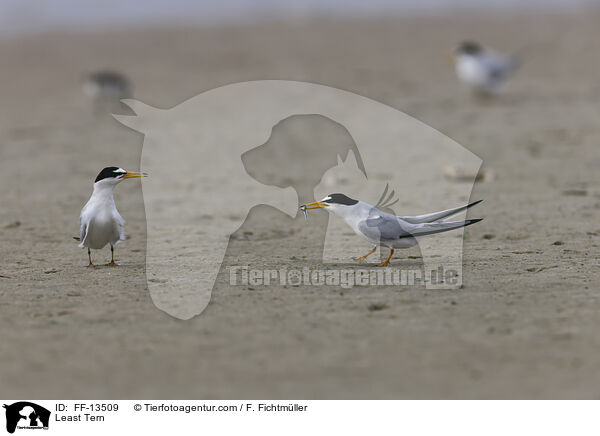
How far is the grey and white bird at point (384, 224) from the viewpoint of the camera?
6.03m

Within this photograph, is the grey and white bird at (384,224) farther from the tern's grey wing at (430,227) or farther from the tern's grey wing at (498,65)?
the tern's grey wing at (498,65)

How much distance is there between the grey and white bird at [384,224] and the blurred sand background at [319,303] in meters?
0.43

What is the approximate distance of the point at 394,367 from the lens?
4.32m

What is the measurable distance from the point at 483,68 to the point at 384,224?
374 inches

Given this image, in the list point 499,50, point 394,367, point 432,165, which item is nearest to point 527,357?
point 394,367

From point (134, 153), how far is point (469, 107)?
19.0 feet

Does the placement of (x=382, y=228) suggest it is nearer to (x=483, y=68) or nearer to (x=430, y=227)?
(x=430, y=227)

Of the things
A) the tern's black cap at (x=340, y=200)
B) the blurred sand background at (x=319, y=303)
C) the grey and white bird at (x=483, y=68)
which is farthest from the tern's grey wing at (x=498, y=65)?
the tern's black cap at (x=340, y=200)

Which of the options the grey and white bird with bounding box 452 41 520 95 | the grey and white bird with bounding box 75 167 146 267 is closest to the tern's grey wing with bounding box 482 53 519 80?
the grey and white bird with bounding box 452 41 520 95

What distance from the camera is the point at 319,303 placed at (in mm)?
5305

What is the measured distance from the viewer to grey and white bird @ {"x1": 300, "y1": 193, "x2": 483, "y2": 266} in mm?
6027

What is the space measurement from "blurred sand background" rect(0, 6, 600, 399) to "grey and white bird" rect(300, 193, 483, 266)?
1.40ft
